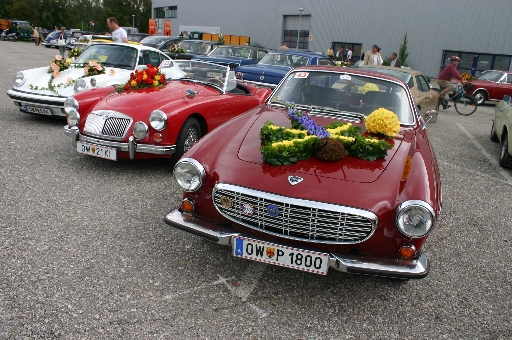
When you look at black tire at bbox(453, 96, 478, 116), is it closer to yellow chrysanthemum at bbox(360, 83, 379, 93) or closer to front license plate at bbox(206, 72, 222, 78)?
front license plate at bbox(206, 72, 222, 78)

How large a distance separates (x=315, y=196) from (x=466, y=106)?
13.0m

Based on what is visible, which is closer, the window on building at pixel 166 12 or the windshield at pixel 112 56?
the windshield at pixel 112 56

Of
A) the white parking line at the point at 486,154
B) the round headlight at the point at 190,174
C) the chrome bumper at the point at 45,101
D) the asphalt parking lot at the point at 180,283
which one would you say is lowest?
the asphalt parking lot at the point at 180,283

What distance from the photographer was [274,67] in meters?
11.7

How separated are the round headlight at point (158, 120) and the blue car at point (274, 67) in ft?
19.5

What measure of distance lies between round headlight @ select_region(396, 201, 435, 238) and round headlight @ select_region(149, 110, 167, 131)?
10.5ft

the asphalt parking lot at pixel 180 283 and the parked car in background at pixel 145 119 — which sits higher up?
the parked car in background at pixel 145 119

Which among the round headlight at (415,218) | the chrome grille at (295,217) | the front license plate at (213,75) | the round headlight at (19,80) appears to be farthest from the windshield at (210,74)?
the round headlight at (415,218)

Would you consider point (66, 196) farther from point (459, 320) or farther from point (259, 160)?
point (459, 320)

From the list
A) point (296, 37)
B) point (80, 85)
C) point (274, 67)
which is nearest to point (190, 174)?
point (80, 85)

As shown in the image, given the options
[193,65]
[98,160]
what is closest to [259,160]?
[98,160]

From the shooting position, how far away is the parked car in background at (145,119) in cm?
518

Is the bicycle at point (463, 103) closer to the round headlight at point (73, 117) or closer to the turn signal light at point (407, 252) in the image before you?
the round headlight at point (73, 117)

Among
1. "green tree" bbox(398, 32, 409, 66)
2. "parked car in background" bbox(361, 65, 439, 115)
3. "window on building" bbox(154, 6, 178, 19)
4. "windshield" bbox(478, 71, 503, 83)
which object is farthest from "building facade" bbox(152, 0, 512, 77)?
"parked car in background" bbox(361, 65, 439, 115)
